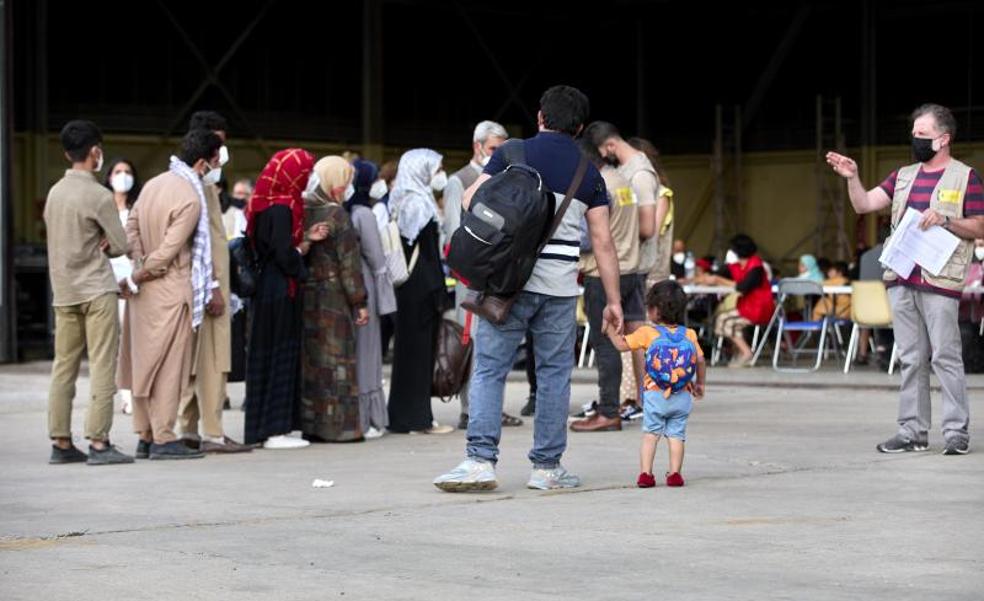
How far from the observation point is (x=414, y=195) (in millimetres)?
11578

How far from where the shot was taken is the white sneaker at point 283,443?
423 inches

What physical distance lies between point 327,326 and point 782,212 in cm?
2040

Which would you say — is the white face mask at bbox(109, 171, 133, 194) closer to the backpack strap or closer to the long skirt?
the long skirt

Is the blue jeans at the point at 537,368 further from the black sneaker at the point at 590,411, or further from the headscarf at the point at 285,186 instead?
the black sneaker at the point at 590,411

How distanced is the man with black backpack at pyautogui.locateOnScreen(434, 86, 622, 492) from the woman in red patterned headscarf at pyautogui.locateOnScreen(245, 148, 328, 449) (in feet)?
7.62

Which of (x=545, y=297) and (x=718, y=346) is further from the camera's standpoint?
(x=718, y=346)

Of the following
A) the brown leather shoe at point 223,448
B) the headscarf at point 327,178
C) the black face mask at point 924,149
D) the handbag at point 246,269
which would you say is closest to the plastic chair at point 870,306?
the black face mask at point 924,149

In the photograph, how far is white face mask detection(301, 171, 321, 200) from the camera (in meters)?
10.8

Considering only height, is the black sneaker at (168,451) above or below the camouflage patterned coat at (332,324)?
below

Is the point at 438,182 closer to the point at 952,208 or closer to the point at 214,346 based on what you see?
the point at 214,346

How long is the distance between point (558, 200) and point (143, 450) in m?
3.18

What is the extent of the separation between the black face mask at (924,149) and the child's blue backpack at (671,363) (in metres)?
1.98

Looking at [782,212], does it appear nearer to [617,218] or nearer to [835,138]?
[835,138]

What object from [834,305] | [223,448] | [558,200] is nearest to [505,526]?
[558,200]
